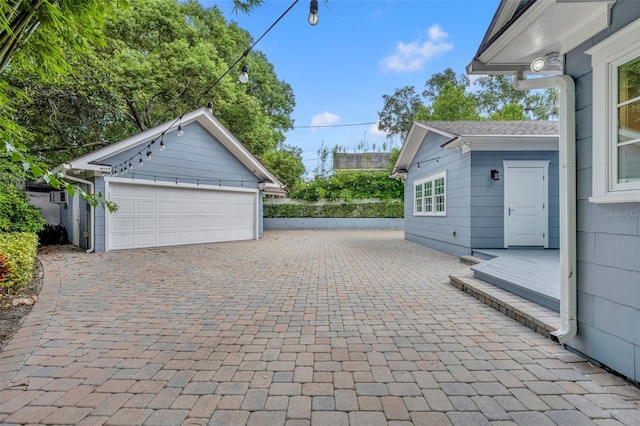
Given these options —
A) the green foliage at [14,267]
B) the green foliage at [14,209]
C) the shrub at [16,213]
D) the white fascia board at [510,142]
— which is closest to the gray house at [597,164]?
the white fascia board at [510,142]

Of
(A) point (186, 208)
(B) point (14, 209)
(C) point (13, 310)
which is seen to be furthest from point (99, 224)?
(C) point (13, 310)

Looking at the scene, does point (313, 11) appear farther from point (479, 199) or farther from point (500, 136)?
point (479, 199)

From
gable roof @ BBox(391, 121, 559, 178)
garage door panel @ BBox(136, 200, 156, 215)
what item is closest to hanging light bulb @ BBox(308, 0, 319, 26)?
gable roof @ BBox(391, 121, 559, 178)

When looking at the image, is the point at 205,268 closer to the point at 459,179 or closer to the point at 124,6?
the point at 124,6

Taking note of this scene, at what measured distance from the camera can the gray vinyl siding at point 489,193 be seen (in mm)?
6398

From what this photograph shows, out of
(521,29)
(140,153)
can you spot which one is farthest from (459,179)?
(140,153)

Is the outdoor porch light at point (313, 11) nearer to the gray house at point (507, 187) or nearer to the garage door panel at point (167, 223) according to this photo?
the gray house at point (507, 187)

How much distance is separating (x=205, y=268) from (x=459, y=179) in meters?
6.30

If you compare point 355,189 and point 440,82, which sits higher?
point 440,82

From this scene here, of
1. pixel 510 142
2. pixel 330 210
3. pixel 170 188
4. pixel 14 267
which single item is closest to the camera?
pixel 14 267

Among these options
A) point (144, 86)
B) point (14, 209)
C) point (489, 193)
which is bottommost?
point (14, 209)

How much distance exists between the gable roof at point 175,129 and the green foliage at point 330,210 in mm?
5191

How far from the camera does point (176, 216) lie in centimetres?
941

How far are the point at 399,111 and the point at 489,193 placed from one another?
21.1 meters
